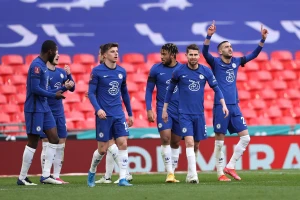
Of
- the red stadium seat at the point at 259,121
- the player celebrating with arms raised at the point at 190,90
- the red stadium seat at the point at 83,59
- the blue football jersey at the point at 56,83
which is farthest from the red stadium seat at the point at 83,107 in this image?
the player celebrating with arms raised at the point at 190,90

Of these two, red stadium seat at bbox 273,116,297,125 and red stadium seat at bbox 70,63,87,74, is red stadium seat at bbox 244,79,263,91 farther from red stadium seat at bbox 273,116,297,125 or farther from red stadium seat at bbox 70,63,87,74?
red stadium seat at bbox 70,63,87,74

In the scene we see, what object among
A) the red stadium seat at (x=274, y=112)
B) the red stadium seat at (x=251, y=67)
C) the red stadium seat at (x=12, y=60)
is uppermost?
the red stadium seat at (x=12, y=60)

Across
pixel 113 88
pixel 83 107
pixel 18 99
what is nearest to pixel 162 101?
pixel 113 88

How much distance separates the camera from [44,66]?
13.3 metres

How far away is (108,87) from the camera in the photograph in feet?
41.2

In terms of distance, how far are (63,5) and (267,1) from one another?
4952 millimetres

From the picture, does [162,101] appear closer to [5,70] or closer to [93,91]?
[93,91]

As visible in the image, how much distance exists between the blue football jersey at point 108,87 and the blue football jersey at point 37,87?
0.76m

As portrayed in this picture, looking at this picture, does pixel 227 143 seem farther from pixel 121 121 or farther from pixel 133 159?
pixel 121 121

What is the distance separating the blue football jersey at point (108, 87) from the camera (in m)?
12.5

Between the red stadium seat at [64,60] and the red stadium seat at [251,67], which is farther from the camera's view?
the red stadium seat at [251,67]

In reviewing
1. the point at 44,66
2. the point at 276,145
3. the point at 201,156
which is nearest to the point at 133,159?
the point at 201,156

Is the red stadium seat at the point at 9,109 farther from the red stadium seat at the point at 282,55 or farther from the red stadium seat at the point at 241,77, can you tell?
the red stadium seat at the point at 282,55

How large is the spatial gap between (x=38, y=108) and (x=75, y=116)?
718cm
